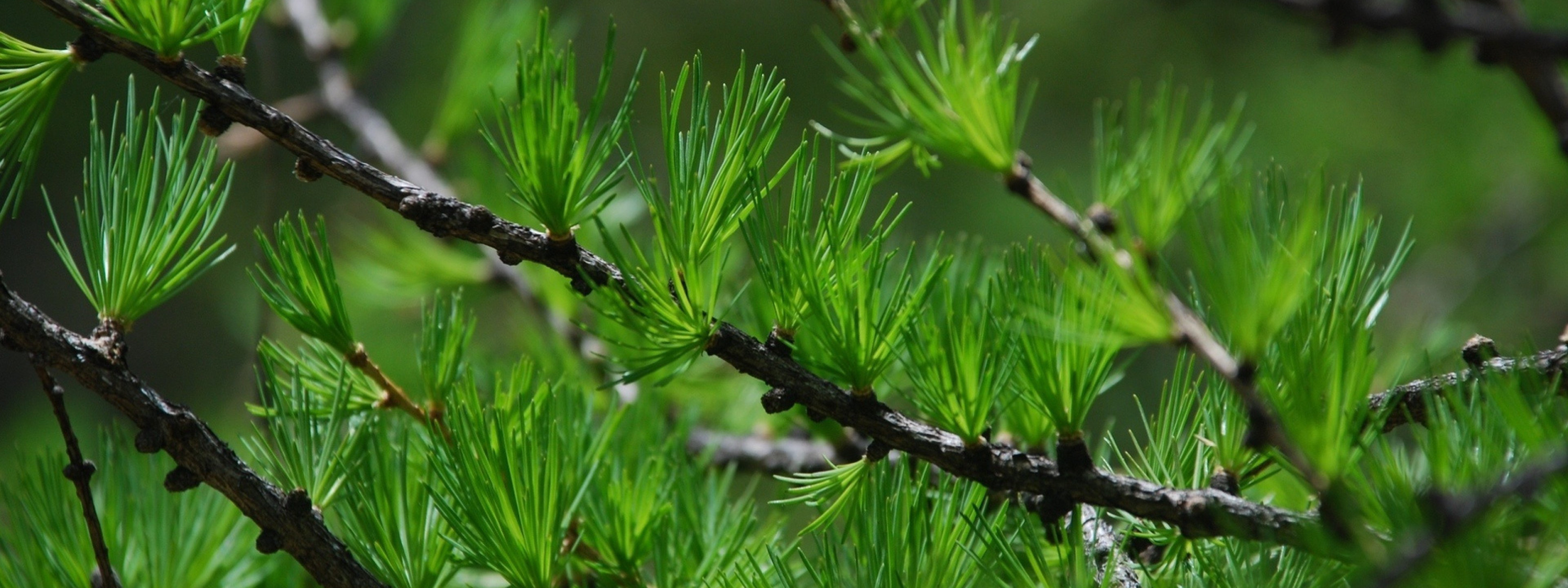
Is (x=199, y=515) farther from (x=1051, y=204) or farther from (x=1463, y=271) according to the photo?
(x=1463, y=271)

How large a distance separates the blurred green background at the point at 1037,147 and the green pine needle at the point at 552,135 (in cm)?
51

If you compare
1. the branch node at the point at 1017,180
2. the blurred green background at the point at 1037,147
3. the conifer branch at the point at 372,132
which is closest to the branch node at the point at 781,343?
the branch node at the point at 1017,180

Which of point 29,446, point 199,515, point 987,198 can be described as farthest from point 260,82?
point 199,515

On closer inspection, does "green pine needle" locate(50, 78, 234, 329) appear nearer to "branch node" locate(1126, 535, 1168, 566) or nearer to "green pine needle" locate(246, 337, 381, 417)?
"green pine needle" locate(246, 337, 381, 417)

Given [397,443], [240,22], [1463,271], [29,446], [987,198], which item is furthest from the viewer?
[987,198]

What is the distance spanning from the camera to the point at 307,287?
36cm

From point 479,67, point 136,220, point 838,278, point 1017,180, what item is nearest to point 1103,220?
point 1017,180

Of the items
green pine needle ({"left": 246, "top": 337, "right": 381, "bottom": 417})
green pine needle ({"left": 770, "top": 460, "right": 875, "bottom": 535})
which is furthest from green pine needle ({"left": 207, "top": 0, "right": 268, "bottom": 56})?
green pine needle ({"left": 770, "top": 460, "right": 875, "bottom": 535})

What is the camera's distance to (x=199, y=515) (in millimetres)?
446

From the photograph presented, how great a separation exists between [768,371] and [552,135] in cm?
10

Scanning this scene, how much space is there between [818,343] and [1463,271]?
3.86 feet

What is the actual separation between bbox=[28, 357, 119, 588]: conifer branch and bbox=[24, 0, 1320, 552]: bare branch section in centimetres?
1

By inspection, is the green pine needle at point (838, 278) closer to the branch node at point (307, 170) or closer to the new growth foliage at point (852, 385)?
the new growth foliage at point (852, 385)

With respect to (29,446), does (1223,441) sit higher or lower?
lower
